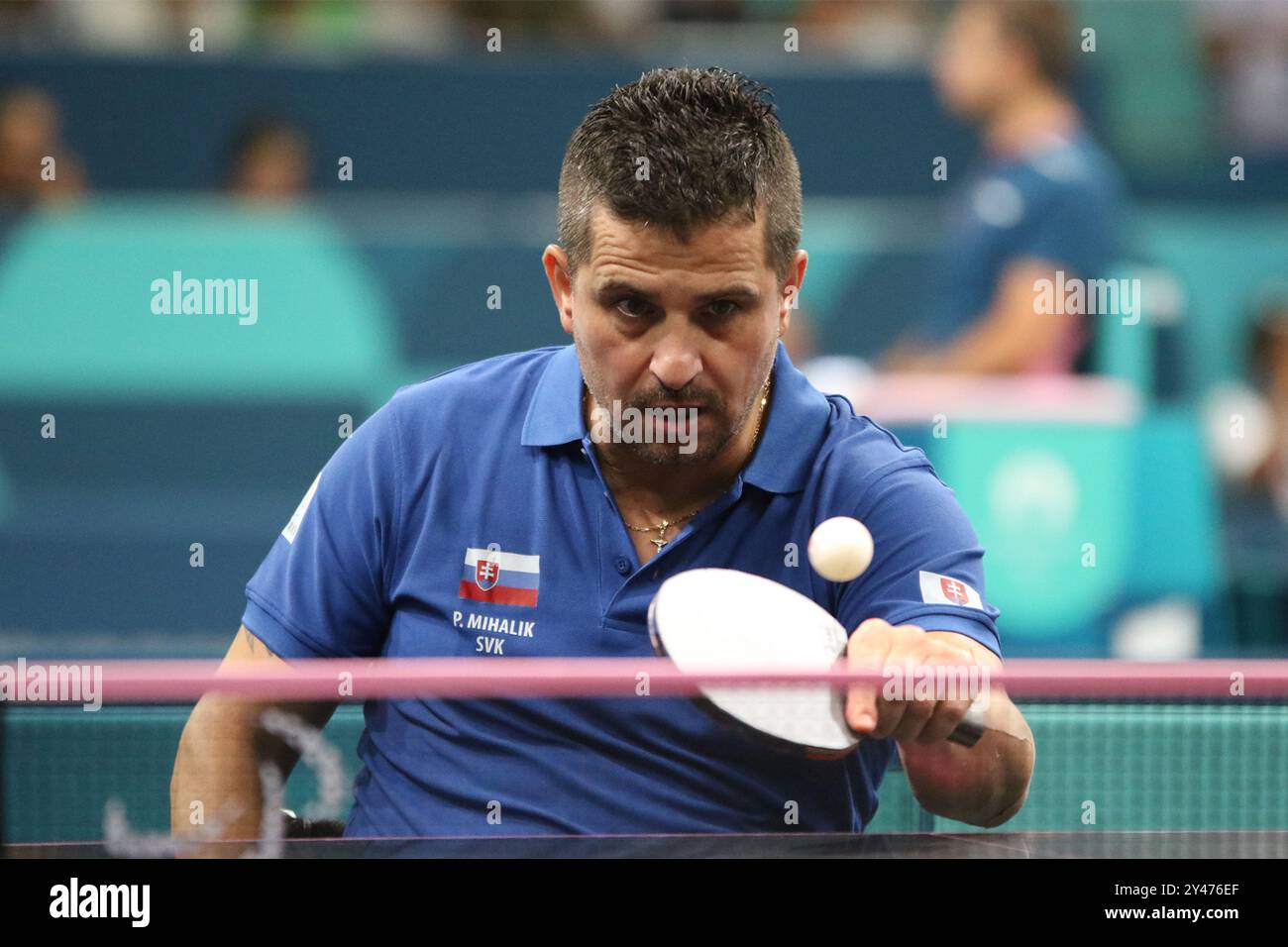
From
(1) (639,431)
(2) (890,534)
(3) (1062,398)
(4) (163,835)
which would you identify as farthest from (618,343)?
(3) (1062,398)

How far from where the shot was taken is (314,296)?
7.00 meters

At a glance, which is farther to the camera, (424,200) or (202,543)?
(424,200)

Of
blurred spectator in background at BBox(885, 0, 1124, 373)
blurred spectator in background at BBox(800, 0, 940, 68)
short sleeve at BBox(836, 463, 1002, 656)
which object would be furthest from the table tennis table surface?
blurred spectator in background at BBox(800, 0, 940, 68)

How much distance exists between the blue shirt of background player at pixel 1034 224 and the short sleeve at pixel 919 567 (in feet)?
13.1

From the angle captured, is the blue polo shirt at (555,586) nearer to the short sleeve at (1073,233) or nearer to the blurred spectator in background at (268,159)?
the short sleeve at (1073,233)

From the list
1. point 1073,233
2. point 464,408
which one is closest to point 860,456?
point 464,408

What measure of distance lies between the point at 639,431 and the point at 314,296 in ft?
14.7

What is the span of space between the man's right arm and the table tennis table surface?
0.69 feet

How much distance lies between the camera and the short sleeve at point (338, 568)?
2826mm

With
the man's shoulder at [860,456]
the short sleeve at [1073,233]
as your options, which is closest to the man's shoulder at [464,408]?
the man's shoulder at [860,456]

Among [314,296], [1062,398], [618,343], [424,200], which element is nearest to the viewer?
[618,343]

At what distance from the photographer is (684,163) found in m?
2.62

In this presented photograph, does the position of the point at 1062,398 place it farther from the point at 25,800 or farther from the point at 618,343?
the point at 25,800

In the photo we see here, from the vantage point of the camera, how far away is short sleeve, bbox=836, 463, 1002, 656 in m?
2.65
